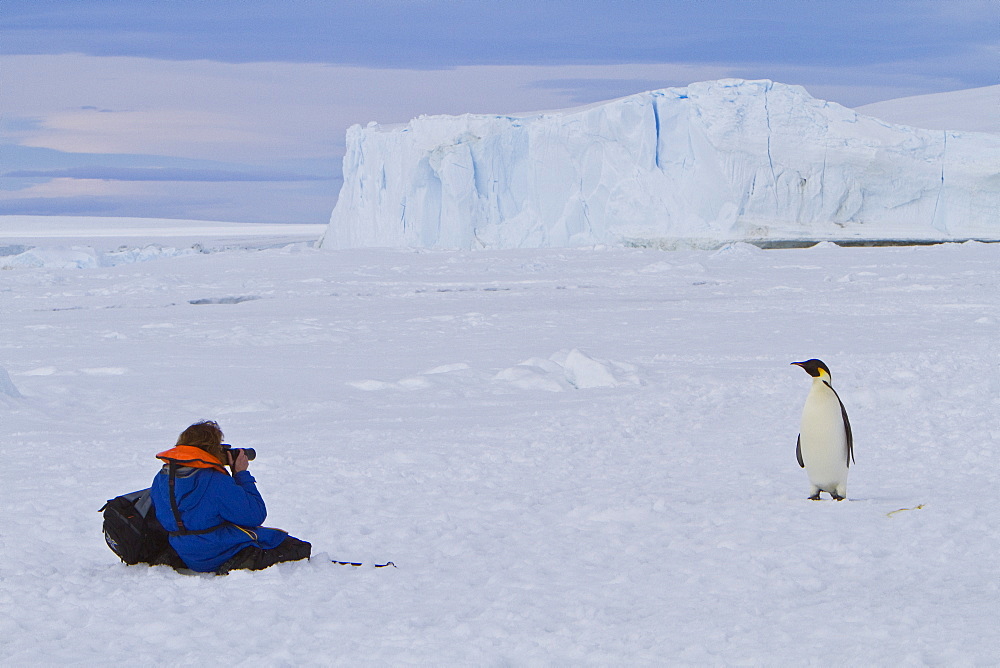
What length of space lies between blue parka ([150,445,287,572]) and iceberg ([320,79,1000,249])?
66.9 ft

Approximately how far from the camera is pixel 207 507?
2797 millimetres

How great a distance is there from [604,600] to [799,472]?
2039mm

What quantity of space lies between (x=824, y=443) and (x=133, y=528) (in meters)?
2.49

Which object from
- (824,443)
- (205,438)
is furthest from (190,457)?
(824,443)

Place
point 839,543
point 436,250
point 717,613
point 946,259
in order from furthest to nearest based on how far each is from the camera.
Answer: point 436,250 < point 946,259 < point 839,543 < point 717,613

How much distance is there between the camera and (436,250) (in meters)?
24.4

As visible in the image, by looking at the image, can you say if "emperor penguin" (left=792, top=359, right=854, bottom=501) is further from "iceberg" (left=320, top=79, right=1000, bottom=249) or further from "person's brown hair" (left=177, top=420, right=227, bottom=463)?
"iceberg" (left=320, top=79, right=1000, bottom=249)

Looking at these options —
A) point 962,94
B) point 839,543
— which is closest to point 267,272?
point 839,543

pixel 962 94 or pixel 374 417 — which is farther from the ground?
pixel 962 94

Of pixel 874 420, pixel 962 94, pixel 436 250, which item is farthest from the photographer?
pixel 962 94

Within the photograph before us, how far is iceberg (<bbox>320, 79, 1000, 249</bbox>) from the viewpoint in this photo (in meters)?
22.0

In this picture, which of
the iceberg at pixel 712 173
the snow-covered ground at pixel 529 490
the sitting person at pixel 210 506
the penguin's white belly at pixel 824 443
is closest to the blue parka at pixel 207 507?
the sitting person at pixel 210 506

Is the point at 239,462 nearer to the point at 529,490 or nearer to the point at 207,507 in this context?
the point at 207,507

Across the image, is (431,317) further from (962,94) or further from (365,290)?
(962,94)
